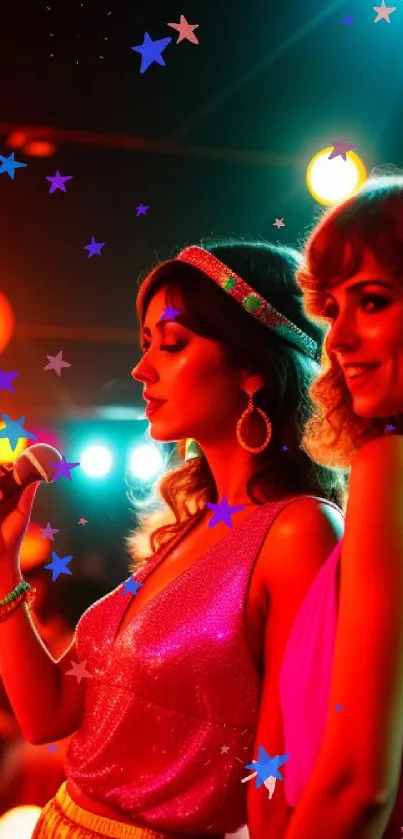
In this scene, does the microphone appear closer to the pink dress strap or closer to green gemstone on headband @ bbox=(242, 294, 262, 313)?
green gemstone on headband @ bbox=(242, 294, 262, 313)

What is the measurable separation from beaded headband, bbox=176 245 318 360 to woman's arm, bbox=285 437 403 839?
54cm

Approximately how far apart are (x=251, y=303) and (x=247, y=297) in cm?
1

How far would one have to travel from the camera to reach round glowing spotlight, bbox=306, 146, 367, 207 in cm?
151

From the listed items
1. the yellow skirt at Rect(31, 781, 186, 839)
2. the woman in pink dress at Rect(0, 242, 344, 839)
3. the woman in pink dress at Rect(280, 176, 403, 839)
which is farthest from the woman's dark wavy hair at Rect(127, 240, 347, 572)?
the yellow skirt at Rect(31, 781, 186, 839)

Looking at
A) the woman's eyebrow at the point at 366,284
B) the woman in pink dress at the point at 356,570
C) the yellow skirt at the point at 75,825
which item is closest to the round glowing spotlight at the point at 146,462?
the yellow skirt at the point at 75,825

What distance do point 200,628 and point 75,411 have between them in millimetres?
1428

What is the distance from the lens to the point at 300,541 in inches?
42.3

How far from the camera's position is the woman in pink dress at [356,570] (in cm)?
70

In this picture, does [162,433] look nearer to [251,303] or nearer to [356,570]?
[251,303]

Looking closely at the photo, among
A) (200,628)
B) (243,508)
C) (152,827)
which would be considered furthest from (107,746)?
(243,508)

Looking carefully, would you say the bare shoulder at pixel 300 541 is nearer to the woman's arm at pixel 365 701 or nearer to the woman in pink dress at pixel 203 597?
the woman in pink dress at pixel 203 597

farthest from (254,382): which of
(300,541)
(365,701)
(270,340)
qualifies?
(365,701)

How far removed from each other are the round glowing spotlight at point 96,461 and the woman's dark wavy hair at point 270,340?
0.76 meters

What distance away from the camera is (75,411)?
2455 mm
